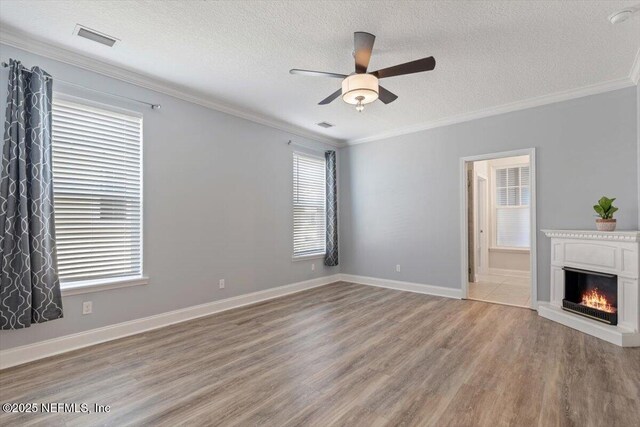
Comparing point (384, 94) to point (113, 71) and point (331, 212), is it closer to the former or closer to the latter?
point (113, 71)

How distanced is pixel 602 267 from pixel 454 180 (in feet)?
7.13

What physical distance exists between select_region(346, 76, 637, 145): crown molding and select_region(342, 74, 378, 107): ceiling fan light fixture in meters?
2.77

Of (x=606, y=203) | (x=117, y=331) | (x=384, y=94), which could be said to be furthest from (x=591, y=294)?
(x=117, y=331)

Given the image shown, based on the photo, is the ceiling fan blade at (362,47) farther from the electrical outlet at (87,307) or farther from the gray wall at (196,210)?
the electrical outlet at (87,307)

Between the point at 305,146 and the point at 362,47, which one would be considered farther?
the point at 305,146

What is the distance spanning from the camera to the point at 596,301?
355 centimetres

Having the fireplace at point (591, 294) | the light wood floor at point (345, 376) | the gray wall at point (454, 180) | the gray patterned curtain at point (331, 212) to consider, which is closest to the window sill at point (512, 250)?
the gray wall at point (454, 180)

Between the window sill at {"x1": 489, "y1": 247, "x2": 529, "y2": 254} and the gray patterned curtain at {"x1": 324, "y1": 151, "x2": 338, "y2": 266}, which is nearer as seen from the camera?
the gray patterned curtain at {"x1": 324, "y1": 151, "x2": 338, "y2": 266}

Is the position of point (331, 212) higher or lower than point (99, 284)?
higher

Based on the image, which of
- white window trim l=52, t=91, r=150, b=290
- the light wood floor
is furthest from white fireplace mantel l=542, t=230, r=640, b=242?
white window trim l=52, t=91, r=150, b=290

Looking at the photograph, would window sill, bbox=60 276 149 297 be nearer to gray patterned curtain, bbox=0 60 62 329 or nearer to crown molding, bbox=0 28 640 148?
gray patterned curtain, bbox=0 60 62 329

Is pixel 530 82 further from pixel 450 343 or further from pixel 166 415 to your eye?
pixel 166 415

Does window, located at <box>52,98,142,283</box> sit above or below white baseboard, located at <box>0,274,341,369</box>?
above

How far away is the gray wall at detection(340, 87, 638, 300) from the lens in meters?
3.81
